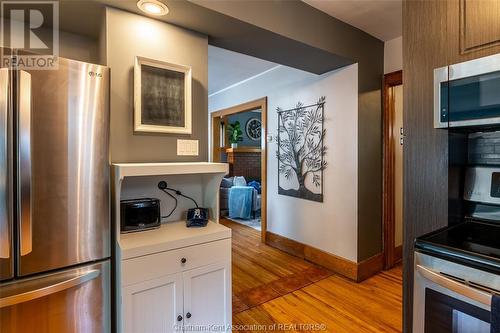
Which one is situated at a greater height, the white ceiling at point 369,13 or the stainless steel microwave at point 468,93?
the white ceiling at point 369,13

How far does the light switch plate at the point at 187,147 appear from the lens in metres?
1.88

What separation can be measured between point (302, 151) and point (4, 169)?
2.74m

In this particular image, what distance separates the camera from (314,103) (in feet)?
10.2

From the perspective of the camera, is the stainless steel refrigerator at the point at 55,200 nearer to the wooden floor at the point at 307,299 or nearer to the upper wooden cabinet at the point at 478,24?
the wooden floor at the point at 307,299

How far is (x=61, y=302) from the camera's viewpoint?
128 cm

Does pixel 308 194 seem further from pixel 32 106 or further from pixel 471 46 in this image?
pixel 32 106

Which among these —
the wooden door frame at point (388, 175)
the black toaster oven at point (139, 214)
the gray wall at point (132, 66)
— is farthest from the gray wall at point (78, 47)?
the wooden door frame at point (388, 175)

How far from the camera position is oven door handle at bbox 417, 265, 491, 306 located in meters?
0.98

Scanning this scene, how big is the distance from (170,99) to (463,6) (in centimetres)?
170

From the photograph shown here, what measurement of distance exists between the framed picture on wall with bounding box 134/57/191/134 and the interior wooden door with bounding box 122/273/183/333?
94 cm

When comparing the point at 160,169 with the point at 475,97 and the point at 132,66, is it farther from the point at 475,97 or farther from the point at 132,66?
the point at 475,97

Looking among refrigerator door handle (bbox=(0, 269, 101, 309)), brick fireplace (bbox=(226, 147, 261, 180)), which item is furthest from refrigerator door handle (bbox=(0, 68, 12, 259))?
brick fireplace (bbox=(226, 147, 261, 180))

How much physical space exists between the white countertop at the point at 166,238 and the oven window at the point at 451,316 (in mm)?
1076

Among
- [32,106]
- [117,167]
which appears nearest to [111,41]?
[32,106]
